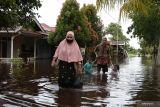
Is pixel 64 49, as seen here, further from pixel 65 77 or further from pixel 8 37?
pixel 8 37

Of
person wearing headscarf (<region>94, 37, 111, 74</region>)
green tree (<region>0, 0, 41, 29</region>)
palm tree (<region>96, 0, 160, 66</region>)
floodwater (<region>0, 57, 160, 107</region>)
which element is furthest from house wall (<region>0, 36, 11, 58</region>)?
palm tree (<region>96, 0, 160, 66</region>)

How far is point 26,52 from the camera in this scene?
43.8 m

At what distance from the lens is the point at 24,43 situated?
45.0 meters

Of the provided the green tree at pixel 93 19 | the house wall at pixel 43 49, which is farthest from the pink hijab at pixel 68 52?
the house wall at pixel 43 49

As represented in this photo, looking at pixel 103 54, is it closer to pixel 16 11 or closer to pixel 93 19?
pixel 16 11

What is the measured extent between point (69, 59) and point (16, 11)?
8.41m

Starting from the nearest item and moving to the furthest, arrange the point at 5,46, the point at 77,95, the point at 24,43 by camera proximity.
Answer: the point at 77,95 → the point at 5,46 → the point at 24,43

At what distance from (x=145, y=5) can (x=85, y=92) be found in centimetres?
291

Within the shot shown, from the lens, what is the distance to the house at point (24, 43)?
37719 mm

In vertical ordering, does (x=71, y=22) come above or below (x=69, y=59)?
above

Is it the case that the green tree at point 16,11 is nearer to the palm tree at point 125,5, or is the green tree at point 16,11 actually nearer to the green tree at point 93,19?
the palm tree at point 125,5

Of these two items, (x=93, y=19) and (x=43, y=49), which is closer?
(x=93, y=19)

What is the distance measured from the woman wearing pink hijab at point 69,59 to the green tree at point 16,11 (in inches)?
235

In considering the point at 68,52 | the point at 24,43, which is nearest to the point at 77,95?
the point at 68,52
